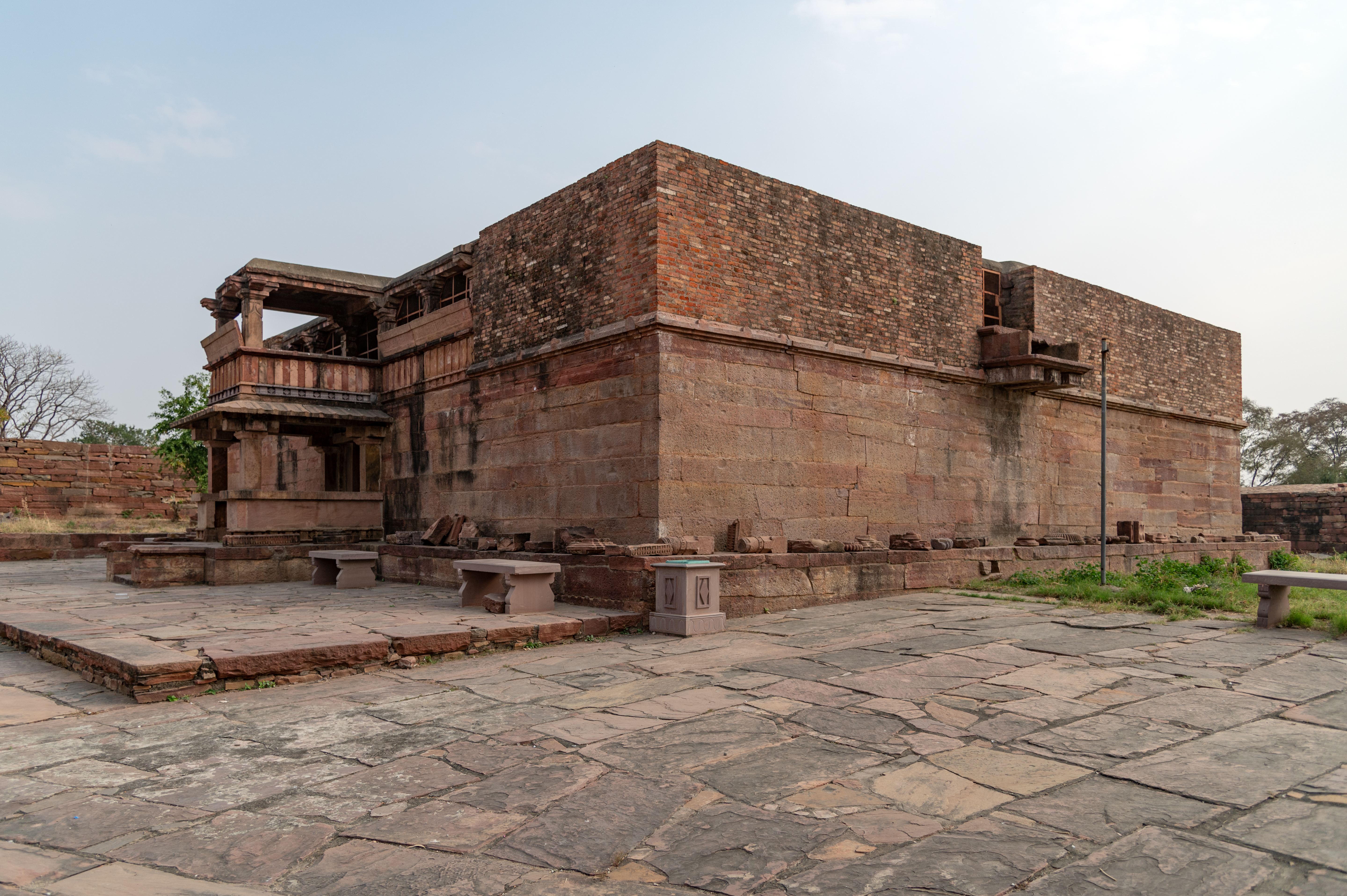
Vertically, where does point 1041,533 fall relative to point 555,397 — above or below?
below

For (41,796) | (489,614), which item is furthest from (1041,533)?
(41,796)

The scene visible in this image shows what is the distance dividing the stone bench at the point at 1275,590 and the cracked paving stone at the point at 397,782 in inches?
290

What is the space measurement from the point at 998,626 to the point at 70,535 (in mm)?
19248

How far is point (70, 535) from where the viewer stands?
1852 cm

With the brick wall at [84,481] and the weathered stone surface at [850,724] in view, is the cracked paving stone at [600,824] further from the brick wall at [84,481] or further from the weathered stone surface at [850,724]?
the brick wall at [84,481]

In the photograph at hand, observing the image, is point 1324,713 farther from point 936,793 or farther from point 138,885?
point 138,885

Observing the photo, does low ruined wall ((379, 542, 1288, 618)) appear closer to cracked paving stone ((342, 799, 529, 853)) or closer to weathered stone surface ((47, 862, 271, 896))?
cracked paving stone ((342, 799, 529, 853))

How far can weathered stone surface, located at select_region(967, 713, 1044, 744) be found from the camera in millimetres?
4543

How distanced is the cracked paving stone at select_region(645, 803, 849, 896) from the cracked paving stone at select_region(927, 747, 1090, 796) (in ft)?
3.02

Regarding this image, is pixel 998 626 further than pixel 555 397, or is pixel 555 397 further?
pixel 555 397

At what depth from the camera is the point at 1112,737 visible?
4.50 metres

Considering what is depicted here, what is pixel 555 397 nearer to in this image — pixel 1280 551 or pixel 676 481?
pixel 676 481

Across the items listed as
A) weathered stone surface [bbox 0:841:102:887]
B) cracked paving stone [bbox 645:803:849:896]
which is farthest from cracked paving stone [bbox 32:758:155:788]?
cracked paving stone [bbox 645:803:849:896]

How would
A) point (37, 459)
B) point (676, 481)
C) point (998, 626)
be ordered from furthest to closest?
point (37, 459) → point (676, 481) → point (998, 626)
